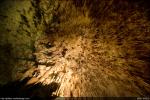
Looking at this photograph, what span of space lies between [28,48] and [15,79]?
1.33 feet

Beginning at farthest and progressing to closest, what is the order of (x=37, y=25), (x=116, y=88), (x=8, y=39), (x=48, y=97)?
(x=116, y=88), (x=48, y=97), (x=37, y=25), (x=8, y=39)

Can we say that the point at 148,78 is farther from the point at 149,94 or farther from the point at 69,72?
the point at 69,72

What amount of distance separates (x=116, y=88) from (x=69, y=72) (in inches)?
28.6

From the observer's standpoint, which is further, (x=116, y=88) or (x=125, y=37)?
(x=116, y=88)

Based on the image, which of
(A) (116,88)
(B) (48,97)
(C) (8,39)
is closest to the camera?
(C) (8,39)

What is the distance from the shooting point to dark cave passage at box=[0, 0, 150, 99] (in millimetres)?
1994

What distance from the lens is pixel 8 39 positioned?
6.44 feet

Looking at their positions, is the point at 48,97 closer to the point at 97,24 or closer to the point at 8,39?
the point at 8,39

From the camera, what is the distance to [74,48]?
2.36m

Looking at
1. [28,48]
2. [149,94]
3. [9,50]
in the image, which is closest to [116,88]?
[149,94]

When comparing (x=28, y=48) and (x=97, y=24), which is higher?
(x=97, y=24)

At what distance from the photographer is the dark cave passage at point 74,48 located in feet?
6.54

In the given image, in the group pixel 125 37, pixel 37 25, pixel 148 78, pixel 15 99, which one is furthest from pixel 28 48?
pixel 148 78

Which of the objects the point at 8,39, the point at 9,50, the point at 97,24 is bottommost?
the point at 9,50
